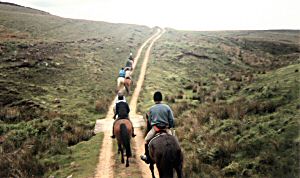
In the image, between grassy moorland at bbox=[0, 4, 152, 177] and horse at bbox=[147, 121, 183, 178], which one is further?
grassy moorland at bbox=[0, 4, 152, 177]

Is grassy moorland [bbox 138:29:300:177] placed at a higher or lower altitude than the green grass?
higher

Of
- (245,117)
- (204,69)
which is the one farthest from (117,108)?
(204,69)

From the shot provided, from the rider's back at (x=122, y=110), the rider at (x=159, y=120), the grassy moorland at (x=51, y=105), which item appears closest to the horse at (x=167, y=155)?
the rider at (x=159, y=120)

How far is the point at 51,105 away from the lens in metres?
22.5

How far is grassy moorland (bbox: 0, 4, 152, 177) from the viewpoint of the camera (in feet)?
43.8

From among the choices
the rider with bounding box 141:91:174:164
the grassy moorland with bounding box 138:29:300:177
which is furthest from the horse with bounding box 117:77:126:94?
the rider with bounding box 141:91:174:164

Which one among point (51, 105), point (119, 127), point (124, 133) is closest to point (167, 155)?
point (124, 133)

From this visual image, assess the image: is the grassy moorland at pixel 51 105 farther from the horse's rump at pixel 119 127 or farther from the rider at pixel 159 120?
the rider at pixel 159 120

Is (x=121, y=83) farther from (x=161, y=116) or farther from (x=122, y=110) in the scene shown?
(x=161, y=116)

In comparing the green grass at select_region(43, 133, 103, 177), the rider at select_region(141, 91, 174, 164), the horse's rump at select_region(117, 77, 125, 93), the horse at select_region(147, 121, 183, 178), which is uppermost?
the rider at select_region(141, 91, 174, 164)

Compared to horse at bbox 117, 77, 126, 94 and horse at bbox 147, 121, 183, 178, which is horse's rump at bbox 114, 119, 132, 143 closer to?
horse at bbox 147, 121, 183, 178

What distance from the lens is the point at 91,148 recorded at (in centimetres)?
1464

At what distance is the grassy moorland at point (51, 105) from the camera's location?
13359 millimetres

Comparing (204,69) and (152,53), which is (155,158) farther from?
(152,53)
